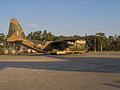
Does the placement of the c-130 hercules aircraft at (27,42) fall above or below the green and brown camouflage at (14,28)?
below

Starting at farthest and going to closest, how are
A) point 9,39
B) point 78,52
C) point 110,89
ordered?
point 78,52 < point 9,39 < point 110,89

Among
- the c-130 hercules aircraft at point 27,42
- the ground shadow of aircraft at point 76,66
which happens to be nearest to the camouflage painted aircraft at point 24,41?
the c-130 hercules aircraft at point 27,42

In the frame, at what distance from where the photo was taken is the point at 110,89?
19.2ft

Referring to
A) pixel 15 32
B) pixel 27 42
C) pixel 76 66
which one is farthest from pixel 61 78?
pixel 15 32

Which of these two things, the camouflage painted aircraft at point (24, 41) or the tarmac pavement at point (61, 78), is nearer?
the tarmac pavement at point (61, 78)

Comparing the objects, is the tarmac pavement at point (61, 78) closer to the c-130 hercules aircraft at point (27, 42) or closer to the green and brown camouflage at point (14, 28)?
the c-130 hercules aircraft at point (27, 42)

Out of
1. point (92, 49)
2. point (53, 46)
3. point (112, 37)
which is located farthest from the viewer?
point (112, 37)

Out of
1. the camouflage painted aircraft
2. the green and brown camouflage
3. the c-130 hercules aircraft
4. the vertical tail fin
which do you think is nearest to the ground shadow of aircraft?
the c-130 hercules aircraft

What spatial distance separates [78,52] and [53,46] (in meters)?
7.60

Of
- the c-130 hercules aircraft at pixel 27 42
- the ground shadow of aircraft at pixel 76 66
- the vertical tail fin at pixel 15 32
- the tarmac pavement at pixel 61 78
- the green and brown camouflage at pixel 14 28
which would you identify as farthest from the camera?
the green and brown camouflage at pixel 14 28

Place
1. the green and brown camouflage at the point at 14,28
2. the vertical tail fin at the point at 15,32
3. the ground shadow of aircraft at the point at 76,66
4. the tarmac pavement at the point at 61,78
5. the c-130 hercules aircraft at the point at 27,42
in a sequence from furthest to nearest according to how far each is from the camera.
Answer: the green and brown camouflage at the point at 14,28 < the vertical tail fin at the point at 15,32 < the c-130 hercules aircraft at the point at 27,42 < the ground shadow of aircraft at the point at 76,66 < the tarmac pavement at the point at 61,78

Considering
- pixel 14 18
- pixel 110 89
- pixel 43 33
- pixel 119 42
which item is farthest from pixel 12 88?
pixel 43 33

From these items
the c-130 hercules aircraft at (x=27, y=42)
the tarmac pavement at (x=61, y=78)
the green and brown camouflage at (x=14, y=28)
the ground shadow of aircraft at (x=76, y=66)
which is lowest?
the tarmac pavement at (x=61, y=78)

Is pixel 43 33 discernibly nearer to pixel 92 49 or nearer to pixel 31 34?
pixel 31 34
